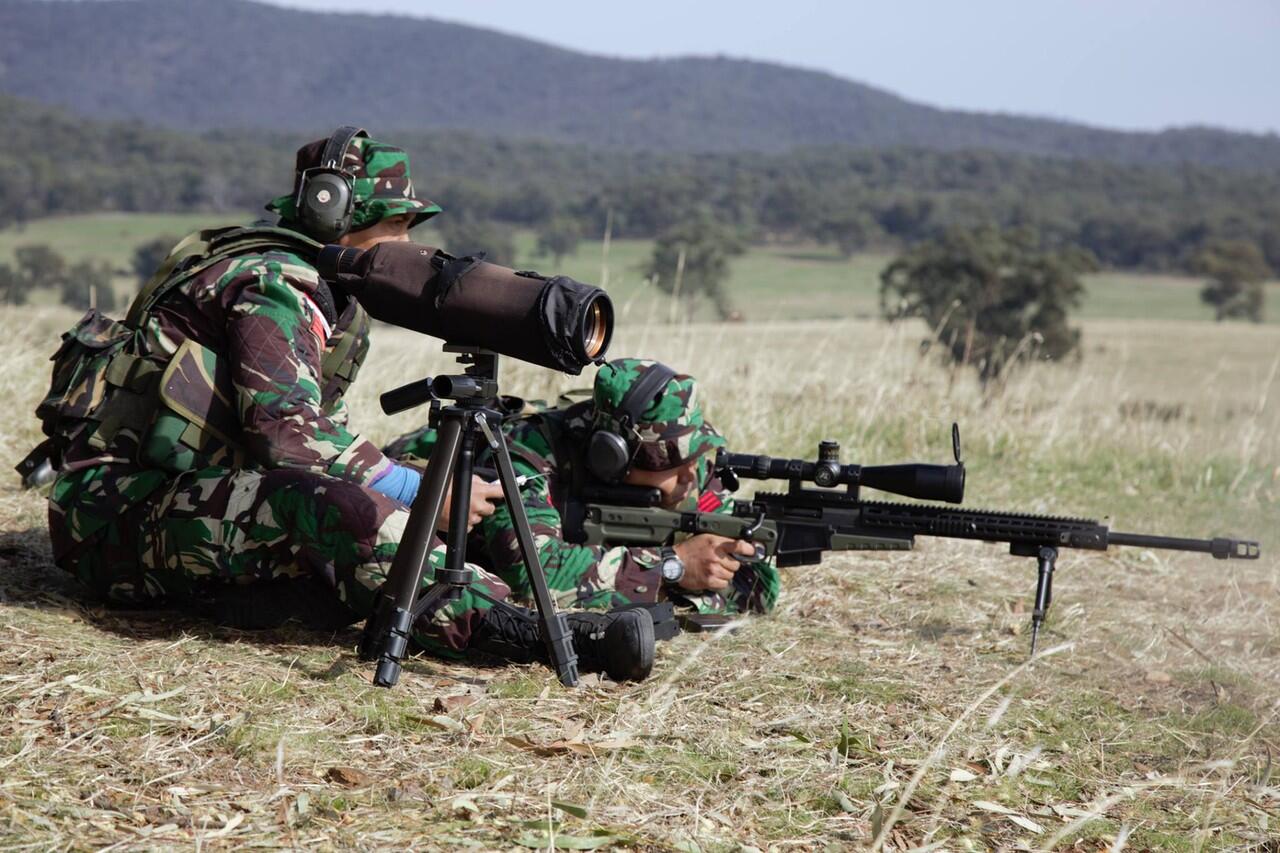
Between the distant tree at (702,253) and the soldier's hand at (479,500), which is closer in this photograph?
the soldier's hand at (479,500)

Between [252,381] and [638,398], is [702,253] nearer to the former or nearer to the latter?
[638,398]

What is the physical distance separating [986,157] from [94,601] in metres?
160

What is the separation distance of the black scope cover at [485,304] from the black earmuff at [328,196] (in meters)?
0.59

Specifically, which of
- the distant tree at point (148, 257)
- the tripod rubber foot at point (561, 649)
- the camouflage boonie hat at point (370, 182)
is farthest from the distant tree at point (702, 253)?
the tripod rubber foot at point (561, 649)

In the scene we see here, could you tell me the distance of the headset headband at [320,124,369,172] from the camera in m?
4.30

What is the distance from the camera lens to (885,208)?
111812 millimetres

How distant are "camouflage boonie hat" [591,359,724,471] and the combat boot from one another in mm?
794

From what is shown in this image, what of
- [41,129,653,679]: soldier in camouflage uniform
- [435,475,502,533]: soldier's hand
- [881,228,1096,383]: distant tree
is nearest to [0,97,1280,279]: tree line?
[881,228,1096,383]: distant tree

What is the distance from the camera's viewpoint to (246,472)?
13.4 feet

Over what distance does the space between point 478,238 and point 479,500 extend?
2272 inches

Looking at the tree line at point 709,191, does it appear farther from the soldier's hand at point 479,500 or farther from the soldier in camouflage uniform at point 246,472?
the soldier's hand at point 479,500

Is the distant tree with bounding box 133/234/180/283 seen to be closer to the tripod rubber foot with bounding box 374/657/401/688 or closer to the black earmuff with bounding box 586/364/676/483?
the black earmuff with bounding box 586/364/676/483

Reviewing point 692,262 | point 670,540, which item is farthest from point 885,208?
point 670,540

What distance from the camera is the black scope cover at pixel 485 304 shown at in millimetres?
3570
